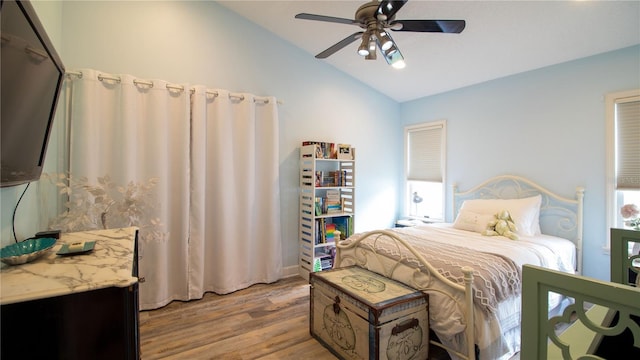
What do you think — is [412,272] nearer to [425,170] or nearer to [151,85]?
[425,170]

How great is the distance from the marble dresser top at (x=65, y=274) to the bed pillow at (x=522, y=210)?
3392 millimetres

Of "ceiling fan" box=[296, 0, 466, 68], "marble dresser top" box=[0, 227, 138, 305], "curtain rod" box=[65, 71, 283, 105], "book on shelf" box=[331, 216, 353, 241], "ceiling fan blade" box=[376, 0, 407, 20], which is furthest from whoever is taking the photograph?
"book on shelf" box=[331, 216, 353, 241]

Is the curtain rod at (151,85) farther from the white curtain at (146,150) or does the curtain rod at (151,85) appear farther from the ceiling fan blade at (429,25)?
the ceiling fan blade at (429,25)

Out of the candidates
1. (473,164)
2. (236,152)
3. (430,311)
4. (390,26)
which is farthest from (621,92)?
(236,152)

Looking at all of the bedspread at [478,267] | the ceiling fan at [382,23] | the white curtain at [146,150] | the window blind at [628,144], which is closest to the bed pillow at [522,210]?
the window blind at [628,144]

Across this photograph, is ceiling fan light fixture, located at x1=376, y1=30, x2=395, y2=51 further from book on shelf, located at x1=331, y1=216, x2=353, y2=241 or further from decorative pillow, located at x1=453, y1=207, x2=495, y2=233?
book on shelf, located at x1=331, y1=216, x2=353, y2=241

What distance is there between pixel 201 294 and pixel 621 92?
4.54 m

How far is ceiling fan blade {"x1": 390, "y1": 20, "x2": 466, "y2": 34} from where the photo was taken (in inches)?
76.5

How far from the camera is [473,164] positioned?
392cm

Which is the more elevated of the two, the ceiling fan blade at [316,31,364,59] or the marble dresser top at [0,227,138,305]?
the ceiling fan blade at [316,31,364,59]

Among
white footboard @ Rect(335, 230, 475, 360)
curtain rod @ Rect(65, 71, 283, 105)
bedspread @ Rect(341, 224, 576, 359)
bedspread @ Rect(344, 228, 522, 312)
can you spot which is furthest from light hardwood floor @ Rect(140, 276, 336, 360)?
curtain rod @ Rect(65, 71, 283, 105)

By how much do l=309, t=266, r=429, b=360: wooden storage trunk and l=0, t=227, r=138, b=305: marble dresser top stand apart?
135 cm

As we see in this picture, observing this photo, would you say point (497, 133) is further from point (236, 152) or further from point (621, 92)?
point (236, 152)

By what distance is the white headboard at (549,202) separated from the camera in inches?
117
